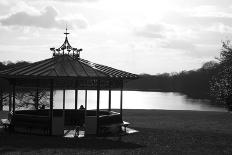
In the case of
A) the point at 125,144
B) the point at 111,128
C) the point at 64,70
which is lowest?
Answer: the point at 125,144

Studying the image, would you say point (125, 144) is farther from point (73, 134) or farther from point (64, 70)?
point (64, 70)

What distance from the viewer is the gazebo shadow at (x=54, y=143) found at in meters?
16.3

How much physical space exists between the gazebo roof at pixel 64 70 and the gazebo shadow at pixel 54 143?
2.77 m

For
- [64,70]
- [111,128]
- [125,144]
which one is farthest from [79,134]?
[125,144]

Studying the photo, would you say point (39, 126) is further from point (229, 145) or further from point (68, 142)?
point (229, 145)

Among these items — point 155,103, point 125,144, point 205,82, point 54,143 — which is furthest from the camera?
point 205,82

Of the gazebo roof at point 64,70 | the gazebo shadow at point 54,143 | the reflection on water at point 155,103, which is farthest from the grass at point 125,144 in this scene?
the reflection on water at point 155,103

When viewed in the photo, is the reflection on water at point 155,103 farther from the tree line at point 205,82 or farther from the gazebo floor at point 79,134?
the gazebo floor at point 79,134

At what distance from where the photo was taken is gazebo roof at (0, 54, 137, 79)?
64.8 feet

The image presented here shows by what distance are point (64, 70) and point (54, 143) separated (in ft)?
13.8

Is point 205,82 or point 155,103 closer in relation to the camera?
point 155,103

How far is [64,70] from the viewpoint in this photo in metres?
20.5

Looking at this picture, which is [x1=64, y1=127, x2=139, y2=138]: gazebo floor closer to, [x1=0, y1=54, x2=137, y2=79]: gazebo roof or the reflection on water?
[x1=0, y1=54, x2=137, y2=79]: gazebo roof

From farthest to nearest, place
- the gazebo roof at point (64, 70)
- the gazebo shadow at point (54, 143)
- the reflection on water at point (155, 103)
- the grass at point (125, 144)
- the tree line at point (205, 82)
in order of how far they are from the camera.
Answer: the reflection on water at point (155, 103), the tree line at point (205, 82), the gazebo roof at point (64, 70), the gazebo shadow at point (54, 143), the grass at point (125, 144)
